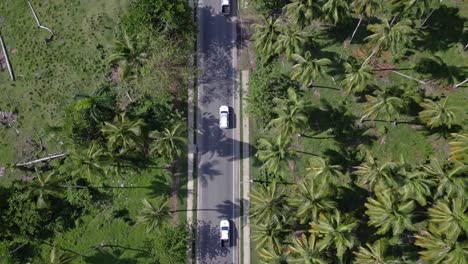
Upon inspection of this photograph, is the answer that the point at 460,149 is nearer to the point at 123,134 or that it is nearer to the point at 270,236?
the point at 270,236

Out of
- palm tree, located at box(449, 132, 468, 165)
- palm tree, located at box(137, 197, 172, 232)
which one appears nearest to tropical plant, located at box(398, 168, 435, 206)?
palm tree, located at box(449, 132, 468, 165)

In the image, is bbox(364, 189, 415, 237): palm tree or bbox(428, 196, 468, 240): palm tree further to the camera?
bbox(364, 189, 415, 237): palm tree

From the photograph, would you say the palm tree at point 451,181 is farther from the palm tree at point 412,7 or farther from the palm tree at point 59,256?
the palm tree at point 59,256

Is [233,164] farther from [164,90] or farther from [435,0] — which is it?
[435,0]

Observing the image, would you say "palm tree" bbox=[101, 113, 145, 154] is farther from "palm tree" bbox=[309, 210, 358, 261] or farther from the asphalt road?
"palm tree" bbox=[309, 210, 358, 261]

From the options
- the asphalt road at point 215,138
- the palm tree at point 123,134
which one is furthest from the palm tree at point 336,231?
the palm tree at point 123,134

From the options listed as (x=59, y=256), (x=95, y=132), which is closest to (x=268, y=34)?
(x=95, y=132)
